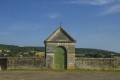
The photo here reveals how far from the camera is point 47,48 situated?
37344 millimetres

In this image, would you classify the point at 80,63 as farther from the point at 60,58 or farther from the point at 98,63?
the point at 60,58

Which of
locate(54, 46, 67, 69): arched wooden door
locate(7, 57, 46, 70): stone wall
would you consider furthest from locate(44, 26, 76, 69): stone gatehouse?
locate(7, 57, 46, 70): stone wall

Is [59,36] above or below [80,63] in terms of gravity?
above

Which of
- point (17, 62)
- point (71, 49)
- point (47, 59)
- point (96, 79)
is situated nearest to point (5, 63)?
point (17, 62)

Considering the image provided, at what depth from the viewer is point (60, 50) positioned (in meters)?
37.7

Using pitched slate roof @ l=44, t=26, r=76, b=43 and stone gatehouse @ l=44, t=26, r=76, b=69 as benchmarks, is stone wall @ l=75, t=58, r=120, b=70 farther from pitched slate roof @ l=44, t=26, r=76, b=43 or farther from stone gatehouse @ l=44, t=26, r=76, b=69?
pitched slate roof @ l=44, t=26, r=76, b=43

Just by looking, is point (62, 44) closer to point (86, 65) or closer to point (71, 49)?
point (71, 49)

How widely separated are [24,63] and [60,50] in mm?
4249

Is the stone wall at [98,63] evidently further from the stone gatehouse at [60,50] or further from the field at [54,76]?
the field at [54,76]

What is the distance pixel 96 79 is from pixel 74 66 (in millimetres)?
13829

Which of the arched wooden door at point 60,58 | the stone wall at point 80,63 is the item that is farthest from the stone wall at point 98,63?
the arched wooden door at point 60,58

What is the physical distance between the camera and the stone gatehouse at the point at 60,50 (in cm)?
3728

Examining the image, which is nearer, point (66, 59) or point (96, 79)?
point (96, 79)

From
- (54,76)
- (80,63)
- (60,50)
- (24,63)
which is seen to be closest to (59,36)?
(60,50)
